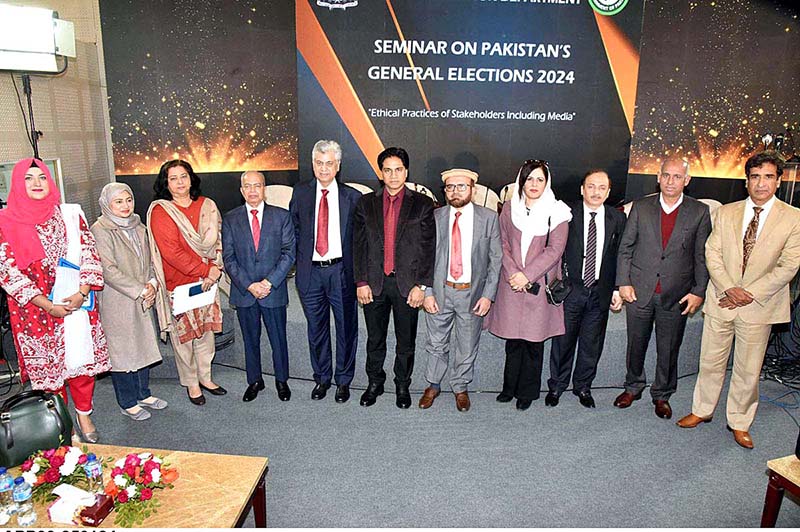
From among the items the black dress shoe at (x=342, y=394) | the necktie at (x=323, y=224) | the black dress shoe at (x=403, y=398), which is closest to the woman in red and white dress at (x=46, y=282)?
the necktie at (x=323, y=224)

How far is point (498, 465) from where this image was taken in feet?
10.8

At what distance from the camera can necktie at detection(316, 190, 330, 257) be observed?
3.73 metres

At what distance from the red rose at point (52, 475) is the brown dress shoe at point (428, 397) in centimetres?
232

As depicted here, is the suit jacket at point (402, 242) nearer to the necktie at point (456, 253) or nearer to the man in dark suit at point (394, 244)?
the man in dark suit at point (394, 244)

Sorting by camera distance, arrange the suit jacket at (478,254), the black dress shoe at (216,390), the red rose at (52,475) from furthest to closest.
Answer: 1. the black dress shoe at (216,390)
2. the suit jacket at (478,254)
3. the red rose at (52,475)

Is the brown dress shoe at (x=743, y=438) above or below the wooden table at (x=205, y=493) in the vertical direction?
below

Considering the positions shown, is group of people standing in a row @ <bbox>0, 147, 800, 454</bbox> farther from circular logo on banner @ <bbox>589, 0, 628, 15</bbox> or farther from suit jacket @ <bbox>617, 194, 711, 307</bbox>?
circular logo on banner @ <bbox>589, 0, 628, 15</bbox>

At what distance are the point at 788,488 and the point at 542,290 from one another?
1644 mm

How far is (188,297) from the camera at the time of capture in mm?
3715

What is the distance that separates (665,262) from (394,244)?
5.69 ft

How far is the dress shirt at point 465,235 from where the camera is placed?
11.9 ft

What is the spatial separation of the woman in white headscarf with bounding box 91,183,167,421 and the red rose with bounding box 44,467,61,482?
142 cm

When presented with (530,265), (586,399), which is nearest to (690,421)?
(586,399)

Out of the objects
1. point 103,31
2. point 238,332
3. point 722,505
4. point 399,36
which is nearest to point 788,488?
point 722,505
